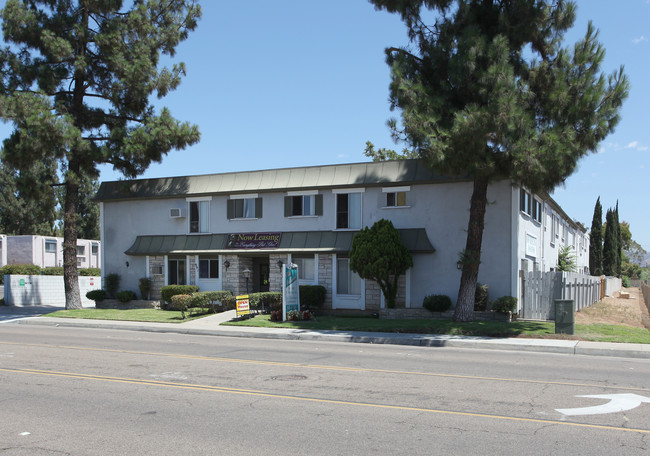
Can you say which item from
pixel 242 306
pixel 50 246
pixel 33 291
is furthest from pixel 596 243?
pixel 50 246

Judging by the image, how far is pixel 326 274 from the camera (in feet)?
83.5

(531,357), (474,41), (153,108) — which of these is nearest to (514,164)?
(474,41)

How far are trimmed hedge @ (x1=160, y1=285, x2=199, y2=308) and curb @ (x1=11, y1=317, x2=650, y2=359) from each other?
468 centimetres

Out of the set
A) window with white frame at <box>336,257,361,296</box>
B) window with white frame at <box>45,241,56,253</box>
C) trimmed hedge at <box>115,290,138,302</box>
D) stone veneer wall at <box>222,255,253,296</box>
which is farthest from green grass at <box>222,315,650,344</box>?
window with white frame at <box>45,241,56,253</box>

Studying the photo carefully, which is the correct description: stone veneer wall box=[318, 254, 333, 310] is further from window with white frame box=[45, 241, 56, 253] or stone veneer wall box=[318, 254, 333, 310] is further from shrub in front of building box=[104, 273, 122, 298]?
window with white frame box=[45, 241, 56, 253]

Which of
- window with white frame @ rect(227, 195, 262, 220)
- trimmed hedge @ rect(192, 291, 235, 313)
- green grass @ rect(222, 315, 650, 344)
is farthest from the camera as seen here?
window with white frame @ rect(227, 195, 262, 220)

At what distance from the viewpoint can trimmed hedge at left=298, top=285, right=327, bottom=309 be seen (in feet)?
80.8

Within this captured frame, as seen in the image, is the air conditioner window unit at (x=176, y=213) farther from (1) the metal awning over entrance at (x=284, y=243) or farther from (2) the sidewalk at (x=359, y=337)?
(2) the sidewalk at (x=359, y=337)

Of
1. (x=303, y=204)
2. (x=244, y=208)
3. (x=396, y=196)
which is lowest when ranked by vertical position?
(x=244, y=208)

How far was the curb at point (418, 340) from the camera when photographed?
1505cm

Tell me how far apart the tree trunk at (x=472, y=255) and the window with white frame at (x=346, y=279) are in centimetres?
570

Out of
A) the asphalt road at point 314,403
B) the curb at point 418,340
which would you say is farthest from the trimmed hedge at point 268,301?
the asphalt road at point 314,403

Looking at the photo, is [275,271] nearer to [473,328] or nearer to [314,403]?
[473,328]

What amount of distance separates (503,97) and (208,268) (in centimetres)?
1649
